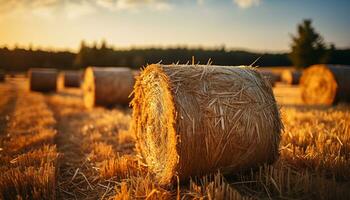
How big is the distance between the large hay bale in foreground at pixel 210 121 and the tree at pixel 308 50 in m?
41.6

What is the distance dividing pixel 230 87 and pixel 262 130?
0.68 metres

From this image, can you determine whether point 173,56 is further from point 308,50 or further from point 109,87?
point 109,87

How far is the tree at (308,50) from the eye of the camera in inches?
1692

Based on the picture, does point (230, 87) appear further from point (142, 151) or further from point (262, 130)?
point (142, 151)

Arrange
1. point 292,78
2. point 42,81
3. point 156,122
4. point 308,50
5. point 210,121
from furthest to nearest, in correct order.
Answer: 1. point 308,50
2. point 292,78
3. point 42,81
4. point 156,122
5. point 210,121

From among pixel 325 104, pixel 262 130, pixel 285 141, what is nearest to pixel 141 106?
pixel 262 130

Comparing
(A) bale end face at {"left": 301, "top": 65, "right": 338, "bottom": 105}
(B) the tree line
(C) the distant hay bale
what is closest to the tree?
(B) the tree line

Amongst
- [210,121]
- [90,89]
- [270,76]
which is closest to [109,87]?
[90,89]

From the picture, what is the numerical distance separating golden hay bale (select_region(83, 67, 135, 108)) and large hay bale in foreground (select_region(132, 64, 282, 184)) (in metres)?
7.90

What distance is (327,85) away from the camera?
1202 cm

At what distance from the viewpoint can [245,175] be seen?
4.41m

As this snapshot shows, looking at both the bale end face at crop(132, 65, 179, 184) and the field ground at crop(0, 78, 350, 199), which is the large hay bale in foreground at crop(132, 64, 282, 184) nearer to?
the bale end face at crop(132, 65, 179, 184)

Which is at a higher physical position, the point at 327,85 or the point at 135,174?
the point at 327,85

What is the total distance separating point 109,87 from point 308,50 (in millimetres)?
37051
